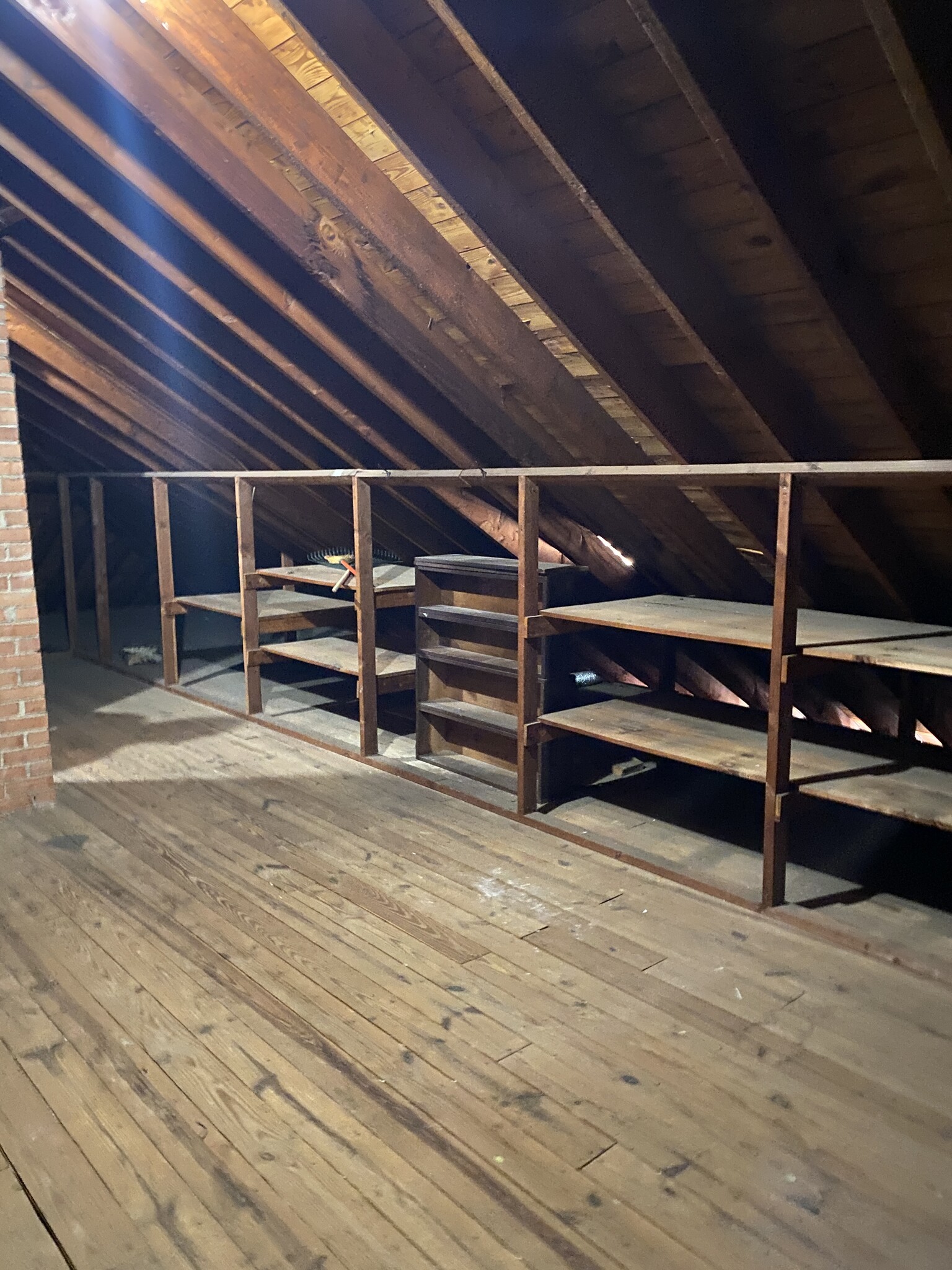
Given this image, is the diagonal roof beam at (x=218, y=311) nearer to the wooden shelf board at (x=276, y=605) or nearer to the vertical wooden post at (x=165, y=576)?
the wooden shelf board at (x=276, y=605)

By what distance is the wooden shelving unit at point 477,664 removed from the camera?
4086 mm

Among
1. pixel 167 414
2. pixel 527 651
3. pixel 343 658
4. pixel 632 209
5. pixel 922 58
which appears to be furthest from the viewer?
pixel 167 414

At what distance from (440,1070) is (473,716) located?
7.51 feet

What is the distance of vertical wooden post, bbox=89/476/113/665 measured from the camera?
272 inches

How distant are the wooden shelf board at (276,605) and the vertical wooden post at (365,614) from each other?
0.99 meters

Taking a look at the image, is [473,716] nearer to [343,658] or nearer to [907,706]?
[343,658]

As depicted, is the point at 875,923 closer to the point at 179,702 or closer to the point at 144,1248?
the point at 144,1248

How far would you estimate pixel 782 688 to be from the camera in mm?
2895

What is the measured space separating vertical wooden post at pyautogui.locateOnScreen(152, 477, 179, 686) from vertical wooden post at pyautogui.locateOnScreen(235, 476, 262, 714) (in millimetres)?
815

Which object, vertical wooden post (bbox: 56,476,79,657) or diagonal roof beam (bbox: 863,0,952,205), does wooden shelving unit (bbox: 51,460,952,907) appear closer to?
diagonal roof beam (bbox: 863,0,952,205)

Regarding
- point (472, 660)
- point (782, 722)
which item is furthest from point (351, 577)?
→ point (782, 722)

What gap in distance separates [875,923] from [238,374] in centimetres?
376

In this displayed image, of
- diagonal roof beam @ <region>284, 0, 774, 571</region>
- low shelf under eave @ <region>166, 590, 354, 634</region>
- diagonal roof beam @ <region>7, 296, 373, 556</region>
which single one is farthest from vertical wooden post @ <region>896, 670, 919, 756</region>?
diagonal roof beam @ <region>7, 296, 373, 556</region>

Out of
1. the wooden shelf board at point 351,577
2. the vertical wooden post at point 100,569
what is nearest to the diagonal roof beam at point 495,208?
the wooden shelf board at point 351,577
